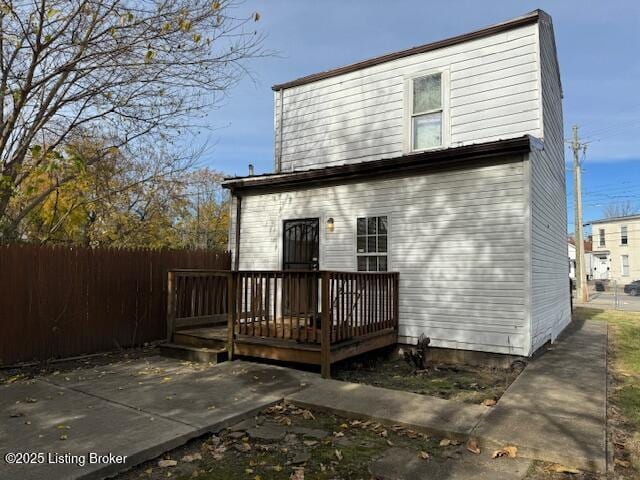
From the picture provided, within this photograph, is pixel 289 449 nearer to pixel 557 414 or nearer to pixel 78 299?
pixel 557 414

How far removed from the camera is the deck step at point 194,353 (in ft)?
22.1

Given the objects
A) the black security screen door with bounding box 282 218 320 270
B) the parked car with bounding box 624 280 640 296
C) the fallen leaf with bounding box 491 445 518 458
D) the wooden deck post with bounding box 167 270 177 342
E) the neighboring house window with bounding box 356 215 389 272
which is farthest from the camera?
A: the parked car with bounding box 624 280 640 296

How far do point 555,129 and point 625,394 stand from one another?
6085 mm

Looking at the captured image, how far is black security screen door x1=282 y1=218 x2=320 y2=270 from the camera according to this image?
886 cm

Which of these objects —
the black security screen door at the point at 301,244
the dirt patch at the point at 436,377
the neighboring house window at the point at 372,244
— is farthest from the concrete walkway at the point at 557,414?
the black security screen door at the point at 301,244

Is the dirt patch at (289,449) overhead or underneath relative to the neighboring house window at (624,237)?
underneath

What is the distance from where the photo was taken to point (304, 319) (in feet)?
21.6

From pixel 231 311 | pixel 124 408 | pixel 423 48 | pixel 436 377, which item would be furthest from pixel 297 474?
pixel 423 48

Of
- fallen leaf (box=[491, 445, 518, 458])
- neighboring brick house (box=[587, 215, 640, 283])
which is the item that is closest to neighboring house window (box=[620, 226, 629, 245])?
neighboring brick house (box=[587, 215, 640, 283])

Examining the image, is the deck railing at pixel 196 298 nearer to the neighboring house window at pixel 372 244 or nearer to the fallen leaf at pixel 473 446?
the neighboring house window at pixel 372 244

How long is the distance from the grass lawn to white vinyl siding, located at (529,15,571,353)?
1.08 meters

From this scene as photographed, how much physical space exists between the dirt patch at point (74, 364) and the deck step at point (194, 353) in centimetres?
54

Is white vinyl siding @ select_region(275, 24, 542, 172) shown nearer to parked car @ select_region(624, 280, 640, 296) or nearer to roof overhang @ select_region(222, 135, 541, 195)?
roof overhang @ select_region(222, 135, 541, 195)

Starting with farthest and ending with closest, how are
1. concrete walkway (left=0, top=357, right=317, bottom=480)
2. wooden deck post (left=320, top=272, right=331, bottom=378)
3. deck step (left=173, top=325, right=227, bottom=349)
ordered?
1. deck step (left=173, top=325, right=227, bottom=349)
2. wooden deck post (left=320, top=272, right=331, bottom=378)
3. concrete walkway (left=0, top=357, right=317, bottom=480)
